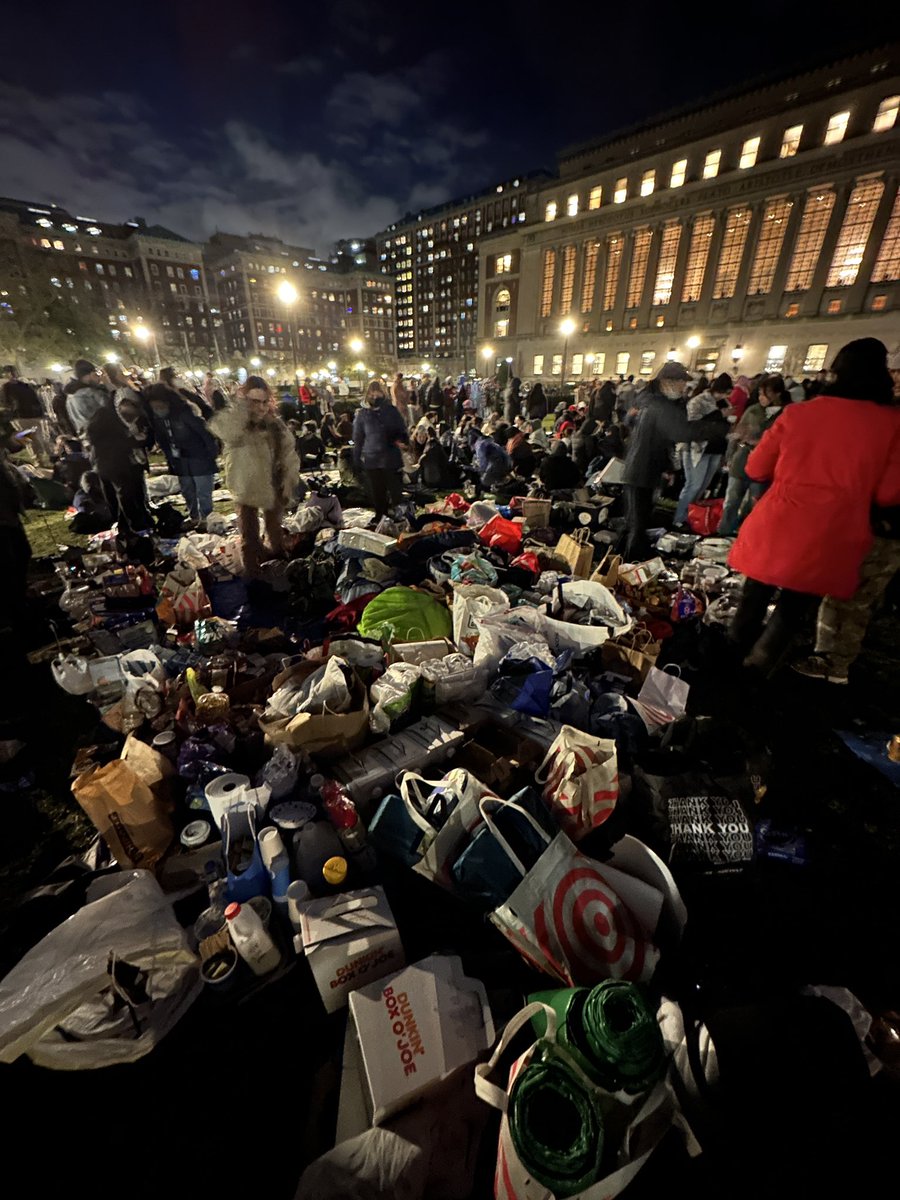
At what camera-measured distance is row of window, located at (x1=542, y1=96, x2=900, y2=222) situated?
2992 cm

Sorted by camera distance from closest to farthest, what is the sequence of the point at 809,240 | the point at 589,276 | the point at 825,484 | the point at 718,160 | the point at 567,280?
the point at 825,484 < the point at 809,240 < the point at 718,160 < the point at 589,276 < the point at 567,280

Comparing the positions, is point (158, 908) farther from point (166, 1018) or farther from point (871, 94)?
point (871, 94)

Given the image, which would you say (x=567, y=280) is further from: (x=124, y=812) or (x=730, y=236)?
(x=124, y=812)

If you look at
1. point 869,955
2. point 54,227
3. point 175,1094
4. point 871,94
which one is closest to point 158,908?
point 175,1094

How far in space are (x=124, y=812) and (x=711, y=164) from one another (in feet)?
172

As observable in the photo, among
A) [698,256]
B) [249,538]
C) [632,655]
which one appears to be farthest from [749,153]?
[632,655]

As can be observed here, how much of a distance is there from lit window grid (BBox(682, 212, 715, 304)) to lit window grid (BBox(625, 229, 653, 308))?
3.40 metres

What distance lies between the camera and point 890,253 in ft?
96.3

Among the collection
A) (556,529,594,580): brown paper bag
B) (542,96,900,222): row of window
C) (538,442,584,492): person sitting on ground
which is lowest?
(556,529,594,580): brown paper bag

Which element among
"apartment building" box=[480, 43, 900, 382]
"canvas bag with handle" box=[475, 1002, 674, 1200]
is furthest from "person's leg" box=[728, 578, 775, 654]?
"apartment building" box=[480, 43, 900, 382]

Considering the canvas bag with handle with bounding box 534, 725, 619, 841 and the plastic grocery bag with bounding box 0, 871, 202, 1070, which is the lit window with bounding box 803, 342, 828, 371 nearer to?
the canvas bag with handle with bounding box 534, 725, 619, 841

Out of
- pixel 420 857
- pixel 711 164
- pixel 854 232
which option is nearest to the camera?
pixel 420 857

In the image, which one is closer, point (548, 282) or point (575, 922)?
point (575, 922)

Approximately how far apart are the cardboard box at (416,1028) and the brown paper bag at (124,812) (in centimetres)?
147
